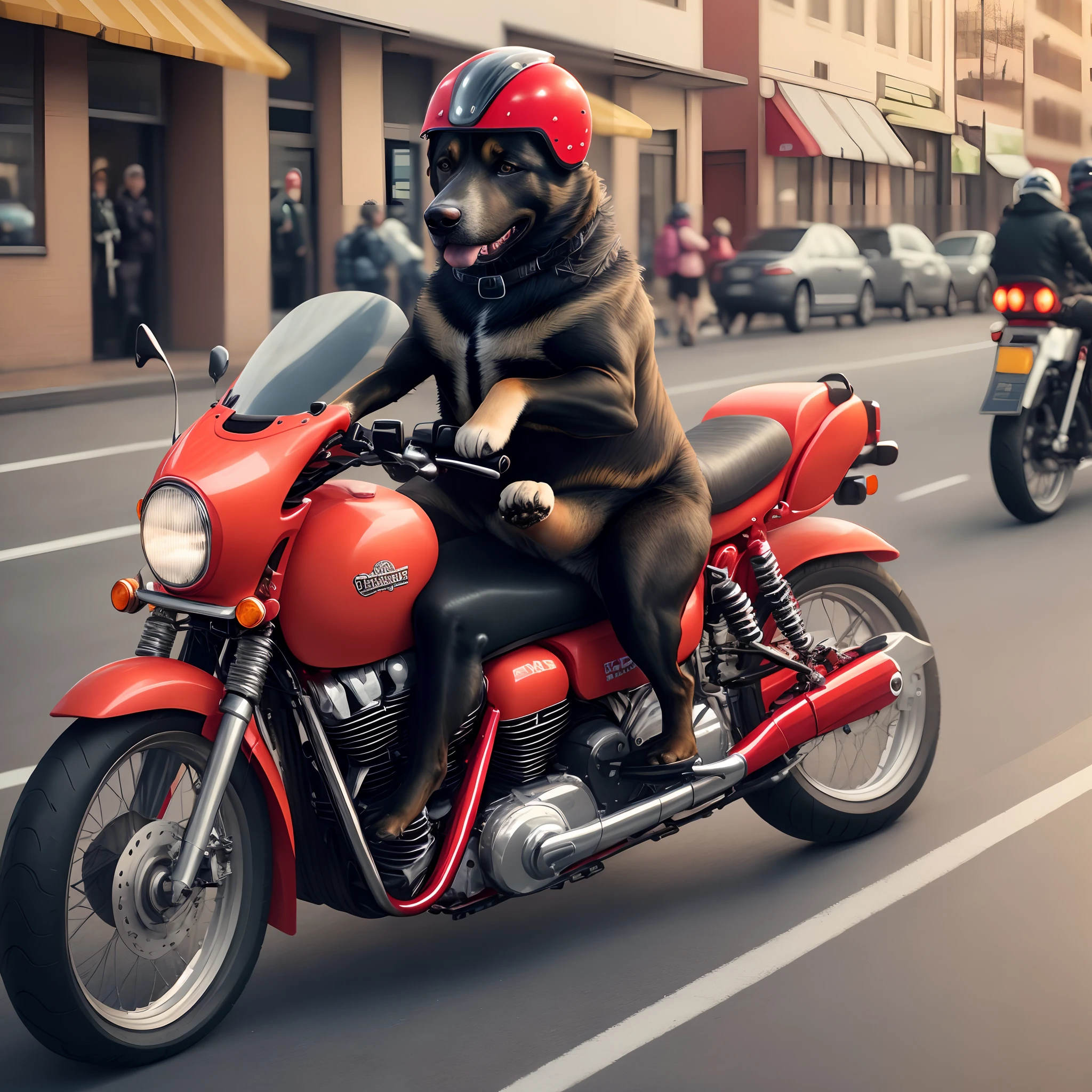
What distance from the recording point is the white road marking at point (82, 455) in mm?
12149

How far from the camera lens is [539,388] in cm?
365

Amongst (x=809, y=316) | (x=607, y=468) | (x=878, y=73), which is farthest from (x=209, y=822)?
(x=878, y=73)

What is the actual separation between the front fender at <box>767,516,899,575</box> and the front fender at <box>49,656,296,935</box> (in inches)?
64.1

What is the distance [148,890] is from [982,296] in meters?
27.9

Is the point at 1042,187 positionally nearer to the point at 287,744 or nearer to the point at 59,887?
the point at 287,744

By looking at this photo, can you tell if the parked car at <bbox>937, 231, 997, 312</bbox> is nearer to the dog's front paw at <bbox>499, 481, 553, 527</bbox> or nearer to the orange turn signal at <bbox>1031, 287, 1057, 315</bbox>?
the orange turn signal at <bbox>1031, 287, 1057, 315</bbox>

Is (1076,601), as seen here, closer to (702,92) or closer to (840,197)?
(702,92)

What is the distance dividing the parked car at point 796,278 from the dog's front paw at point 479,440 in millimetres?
20374

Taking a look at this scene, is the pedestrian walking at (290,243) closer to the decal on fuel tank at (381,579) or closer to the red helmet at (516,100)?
the red helmet at (516,100)

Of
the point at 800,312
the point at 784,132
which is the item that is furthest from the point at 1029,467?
the point at 784,132

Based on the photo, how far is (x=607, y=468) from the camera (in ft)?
13.0

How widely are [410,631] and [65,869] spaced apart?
0.87 m

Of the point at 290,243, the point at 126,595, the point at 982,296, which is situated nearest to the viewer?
the point at 126,595

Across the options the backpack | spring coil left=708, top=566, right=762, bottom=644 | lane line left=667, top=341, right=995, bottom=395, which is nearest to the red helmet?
spring coil left=708, top=566, right=762, bottom=644
